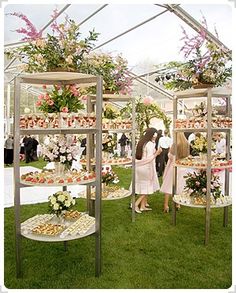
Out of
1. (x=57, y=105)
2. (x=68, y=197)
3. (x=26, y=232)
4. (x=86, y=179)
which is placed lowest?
(x=26, y=232)

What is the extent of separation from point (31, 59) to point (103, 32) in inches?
181

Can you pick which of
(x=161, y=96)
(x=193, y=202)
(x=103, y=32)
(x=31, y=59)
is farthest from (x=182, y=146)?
(x=161, y=96)

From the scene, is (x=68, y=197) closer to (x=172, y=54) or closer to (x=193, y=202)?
(x=193, y=202)

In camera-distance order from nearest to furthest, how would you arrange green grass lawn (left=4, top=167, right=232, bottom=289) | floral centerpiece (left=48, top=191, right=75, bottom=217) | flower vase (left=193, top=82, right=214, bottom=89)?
green grass lawn (left=4, top=167, right=232, bottom=289) < floral centerpiece (left=48, top=191, right=75, bottom=217) < flower vase (left=193, top=82, right=214, bottom=89)

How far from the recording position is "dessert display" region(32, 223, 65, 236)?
10.6 feet

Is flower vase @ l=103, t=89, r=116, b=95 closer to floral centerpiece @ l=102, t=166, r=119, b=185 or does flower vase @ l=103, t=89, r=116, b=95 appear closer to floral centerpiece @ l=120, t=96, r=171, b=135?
floral centerpiece @ l=102, t=166, r=119, b=185

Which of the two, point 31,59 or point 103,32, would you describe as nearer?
point 31,59

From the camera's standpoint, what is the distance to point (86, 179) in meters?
3.24

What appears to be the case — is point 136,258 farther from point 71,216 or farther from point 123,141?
point 123,141

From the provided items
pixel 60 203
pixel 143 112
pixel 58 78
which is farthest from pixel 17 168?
pixel 143 112

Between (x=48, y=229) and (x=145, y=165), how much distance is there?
8.99ft

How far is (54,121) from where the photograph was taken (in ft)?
10.3

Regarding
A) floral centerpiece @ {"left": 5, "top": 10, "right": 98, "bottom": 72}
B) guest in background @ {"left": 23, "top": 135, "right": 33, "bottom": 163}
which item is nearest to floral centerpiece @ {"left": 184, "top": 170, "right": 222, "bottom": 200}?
floral centerpiece @ {"left": 5, "top": 10, "right": 98, "bottom": 72}

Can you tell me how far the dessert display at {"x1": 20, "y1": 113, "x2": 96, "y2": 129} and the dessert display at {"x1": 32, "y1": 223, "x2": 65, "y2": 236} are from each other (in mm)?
1007
